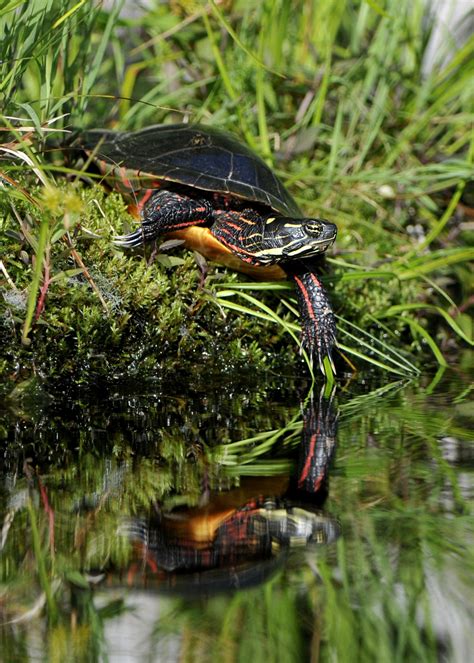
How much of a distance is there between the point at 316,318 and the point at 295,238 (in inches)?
11.1

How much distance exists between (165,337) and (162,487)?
1082 mm

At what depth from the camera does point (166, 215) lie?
279 centimetres

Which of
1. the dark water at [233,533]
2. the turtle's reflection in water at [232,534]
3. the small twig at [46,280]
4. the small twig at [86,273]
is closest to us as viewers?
the dark water at [233,533]

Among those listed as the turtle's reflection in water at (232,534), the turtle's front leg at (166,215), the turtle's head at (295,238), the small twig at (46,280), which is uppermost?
the turtle's front leg at (166,215)

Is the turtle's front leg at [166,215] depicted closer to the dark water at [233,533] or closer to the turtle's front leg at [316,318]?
the turtle's front leg at [316,318]

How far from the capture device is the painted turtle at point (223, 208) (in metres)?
2.78

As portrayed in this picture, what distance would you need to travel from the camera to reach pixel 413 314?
3.46 m

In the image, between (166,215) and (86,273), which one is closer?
(86,273)

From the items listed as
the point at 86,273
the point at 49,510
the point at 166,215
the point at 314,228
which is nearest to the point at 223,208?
the point at 166,215

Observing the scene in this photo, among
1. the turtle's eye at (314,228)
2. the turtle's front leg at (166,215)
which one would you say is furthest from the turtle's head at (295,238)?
the turtle's front leg at (166,215)

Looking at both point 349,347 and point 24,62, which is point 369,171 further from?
point 24,62

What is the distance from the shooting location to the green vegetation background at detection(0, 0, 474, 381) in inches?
97.5

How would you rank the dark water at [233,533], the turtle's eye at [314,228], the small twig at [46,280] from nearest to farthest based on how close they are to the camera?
the dark water at [233,533], the small twig at [46,280], the turtle's eye at [314,228]

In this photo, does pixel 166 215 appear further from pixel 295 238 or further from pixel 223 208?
pixel 295 238
